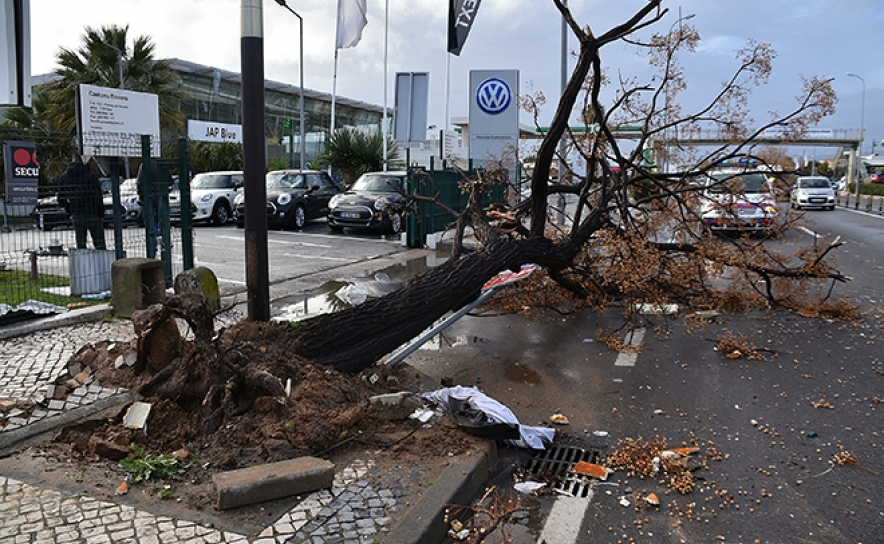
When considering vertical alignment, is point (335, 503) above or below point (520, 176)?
below

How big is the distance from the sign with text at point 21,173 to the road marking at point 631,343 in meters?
6.88

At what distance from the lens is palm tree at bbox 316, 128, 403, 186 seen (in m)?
28.8

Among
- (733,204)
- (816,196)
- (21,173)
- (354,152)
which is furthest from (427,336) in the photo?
(816,196)

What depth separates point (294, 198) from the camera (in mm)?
20078

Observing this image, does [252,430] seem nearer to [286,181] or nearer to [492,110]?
[492,110]

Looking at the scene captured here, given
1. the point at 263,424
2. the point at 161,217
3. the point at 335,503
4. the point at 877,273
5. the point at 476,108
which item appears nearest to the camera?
the point at 335,503

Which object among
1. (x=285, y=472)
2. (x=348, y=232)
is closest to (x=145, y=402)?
(x=285, y=472)

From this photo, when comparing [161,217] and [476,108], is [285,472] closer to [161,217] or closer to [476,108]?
[161,217]

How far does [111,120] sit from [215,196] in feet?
36.9

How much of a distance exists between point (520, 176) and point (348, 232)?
7490mm

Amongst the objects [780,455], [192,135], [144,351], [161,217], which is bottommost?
[780,455]

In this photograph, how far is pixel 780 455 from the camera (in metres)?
4.84

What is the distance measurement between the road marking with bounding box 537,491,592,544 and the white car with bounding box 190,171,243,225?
17760 mm

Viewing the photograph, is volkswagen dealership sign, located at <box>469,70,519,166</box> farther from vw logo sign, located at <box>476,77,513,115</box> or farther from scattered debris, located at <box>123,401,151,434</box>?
scattered debris, located at <box>123,401,151,434</box>
